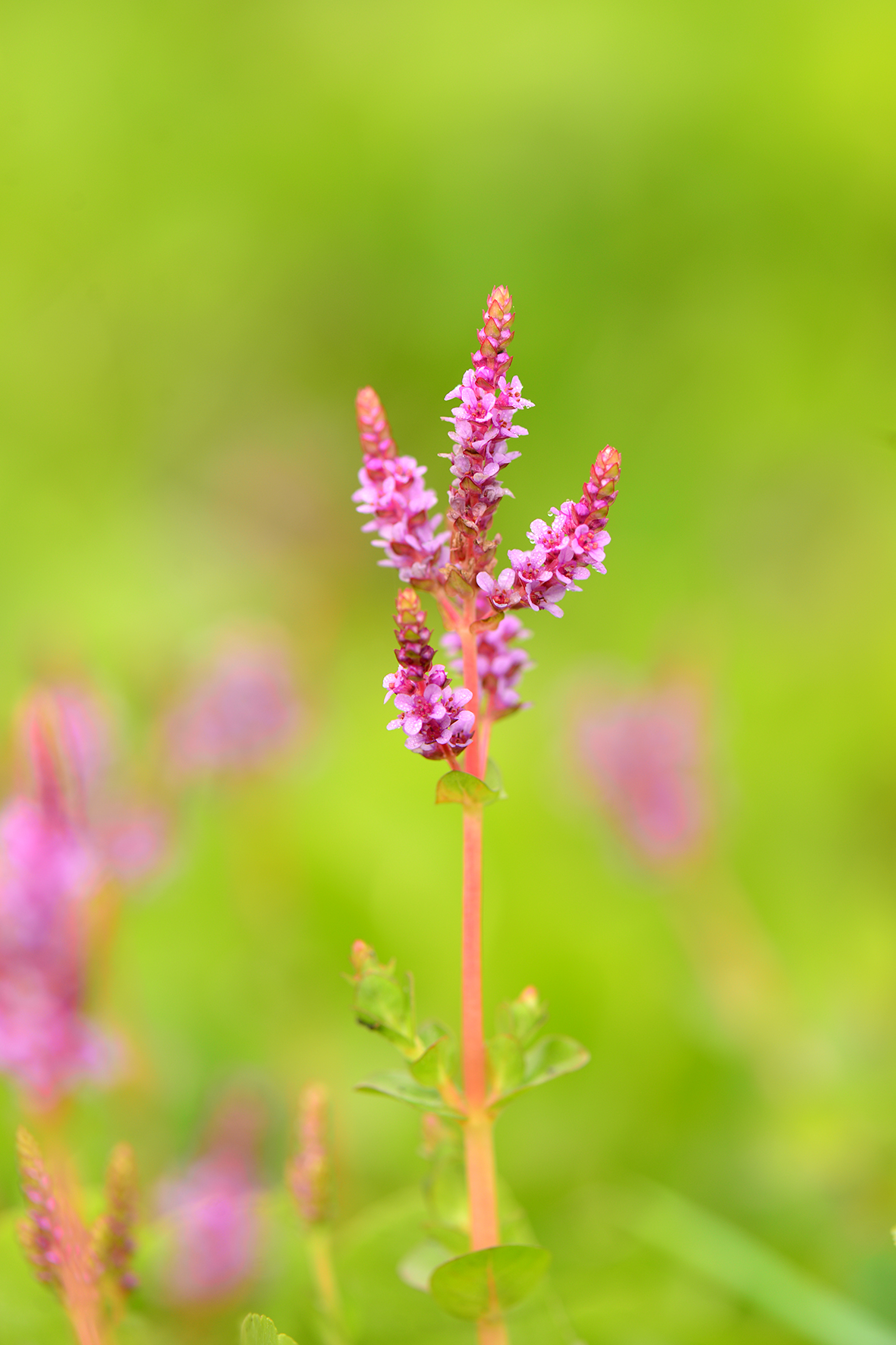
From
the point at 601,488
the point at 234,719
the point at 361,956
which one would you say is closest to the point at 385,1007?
the point at 361,956

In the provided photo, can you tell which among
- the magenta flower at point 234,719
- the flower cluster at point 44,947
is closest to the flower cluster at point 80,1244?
the flower cluster at point 44,947

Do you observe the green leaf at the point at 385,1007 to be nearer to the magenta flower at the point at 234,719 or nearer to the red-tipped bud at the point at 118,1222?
the red-tipped bud at the point at 118,1222

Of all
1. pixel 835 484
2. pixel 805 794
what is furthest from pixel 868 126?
pixel 805 794

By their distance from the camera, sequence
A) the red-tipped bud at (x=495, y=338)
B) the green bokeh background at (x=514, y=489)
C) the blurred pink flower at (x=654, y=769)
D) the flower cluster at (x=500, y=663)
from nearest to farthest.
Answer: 1. the red-tipped bud at (x=495, y=338)
2. the flower cluster at (x=500, y=663)
3. the green bokeh background at (x=514, y=489)
4. the blurred pink flower at (x=654, y=769)

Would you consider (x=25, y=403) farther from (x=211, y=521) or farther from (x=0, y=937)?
(x=0, y=937)

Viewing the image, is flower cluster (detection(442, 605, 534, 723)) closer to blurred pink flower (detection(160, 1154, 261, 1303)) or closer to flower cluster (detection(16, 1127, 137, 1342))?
flower cluster (detection(16, 1127, 137, 1342))

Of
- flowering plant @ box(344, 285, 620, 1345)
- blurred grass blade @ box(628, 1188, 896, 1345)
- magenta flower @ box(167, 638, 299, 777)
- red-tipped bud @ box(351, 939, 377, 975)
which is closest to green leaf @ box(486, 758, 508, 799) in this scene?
flowering plant @ box(344, 285, 620, 1345)
